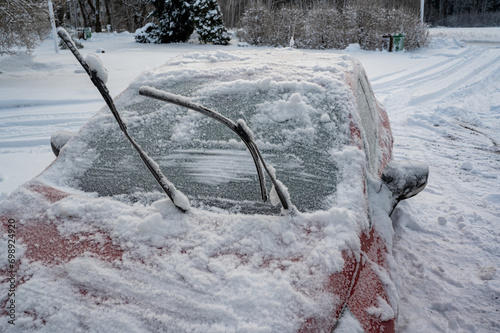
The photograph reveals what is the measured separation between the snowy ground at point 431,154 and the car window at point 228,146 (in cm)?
71

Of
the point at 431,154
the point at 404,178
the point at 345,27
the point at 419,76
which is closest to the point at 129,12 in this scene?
the point at 345,27

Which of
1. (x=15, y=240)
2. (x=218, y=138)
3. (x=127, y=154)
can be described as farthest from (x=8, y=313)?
(x=218, y=138)

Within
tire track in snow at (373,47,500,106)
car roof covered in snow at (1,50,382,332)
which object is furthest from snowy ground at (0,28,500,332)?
car roof covered in snow at (1,50,382,332)

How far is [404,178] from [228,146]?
0.98 meters

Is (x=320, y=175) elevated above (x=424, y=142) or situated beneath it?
elevated above

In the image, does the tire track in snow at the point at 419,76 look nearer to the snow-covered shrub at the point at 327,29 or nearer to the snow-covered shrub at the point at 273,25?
the snow-covered shrub at the point at 327,29

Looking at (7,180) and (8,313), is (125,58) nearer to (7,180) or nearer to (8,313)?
(7,180)

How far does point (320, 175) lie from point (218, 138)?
59 cm

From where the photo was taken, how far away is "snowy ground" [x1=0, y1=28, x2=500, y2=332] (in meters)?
2.16

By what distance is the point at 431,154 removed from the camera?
448 centimetres

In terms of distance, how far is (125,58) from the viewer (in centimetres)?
1145

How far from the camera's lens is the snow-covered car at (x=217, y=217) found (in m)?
1.15

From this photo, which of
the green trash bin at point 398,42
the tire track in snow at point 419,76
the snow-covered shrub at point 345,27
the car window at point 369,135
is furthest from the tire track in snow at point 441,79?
the car window at point 369,135

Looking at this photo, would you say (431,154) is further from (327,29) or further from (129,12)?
(129,12)
